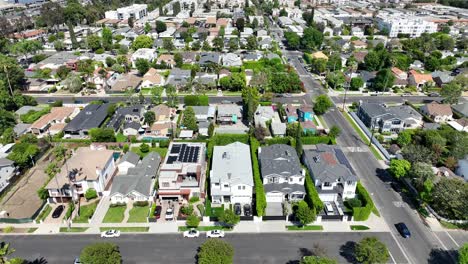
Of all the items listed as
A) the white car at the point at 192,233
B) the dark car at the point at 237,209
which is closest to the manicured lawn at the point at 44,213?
the white car at the point at 192,233

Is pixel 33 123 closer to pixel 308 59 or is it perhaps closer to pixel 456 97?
pixel 308 59

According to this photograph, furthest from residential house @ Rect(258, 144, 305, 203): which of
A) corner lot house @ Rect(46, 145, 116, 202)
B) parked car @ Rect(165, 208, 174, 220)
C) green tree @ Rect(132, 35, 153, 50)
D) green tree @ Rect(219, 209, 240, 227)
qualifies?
green tree @ Rect(132, 35, 153, 50)

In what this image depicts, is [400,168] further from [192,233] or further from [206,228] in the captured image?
[192,233]

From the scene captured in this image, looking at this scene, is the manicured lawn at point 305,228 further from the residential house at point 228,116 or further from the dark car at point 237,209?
the residential house at point 228,116

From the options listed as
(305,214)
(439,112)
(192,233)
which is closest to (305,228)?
(305,214)

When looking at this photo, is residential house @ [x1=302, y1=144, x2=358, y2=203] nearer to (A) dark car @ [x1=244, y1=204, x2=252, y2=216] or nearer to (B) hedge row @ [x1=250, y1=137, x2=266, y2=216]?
(B) hedge row @ [x1=250, y1=137, x2=266, y2=216]

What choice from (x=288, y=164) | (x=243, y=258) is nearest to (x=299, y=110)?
(x=288, y=164)

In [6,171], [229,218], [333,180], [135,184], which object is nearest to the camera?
[229,218]
